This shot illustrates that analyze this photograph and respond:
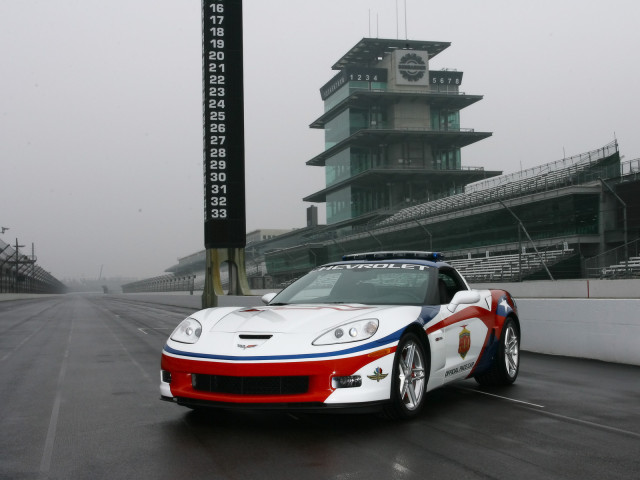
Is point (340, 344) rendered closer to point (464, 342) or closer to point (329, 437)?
point (329, 437)

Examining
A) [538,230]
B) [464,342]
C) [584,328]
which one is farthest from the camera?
[538,230]

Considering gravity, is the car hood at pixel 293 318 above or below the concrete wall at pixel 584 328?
above

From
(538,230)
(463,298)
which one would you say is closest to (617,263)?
(538,230)

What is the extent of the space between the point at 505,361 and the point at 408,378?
7.58 feet

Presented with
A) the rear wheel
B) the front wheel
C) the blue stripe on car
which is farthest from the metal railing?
the blue stripe on car

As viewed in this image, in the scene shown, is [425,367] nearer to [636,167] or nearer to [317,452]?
[317,452]

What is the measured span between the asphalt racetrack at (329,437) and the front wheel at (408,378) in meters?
0.13

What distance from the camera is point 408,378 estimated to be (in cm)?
552

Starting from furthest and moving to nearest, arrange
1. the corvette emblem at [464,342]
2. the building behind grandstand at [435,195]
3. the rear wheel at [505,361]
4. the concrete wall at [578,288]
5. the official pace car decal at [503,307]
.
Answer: the building behind grandstand at [435,195], the concrete wall at [578,288], the official pace car decal at [503,307], the rear wheel at [505,361], the corvette emblem at [464,342]

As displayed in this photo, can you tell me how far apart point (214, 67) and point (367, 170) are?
3860 cm

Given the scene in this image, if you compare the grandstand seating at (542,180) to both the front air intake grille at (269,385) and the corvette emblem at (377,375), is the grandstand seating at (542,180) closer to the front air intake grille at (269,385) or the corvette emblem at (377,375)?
Result: the corvette emblem at (377,375)

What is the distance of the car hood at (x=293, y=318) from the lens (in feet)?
17.5

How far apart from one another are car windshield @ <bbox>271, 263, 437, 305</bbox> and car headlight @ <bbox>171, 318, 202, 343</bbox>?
1067 mm

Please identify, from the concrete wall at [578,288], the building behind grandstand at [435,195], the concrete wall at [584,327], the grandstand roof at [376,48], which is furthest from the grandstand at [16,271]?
the concrete wall at [584,327]
